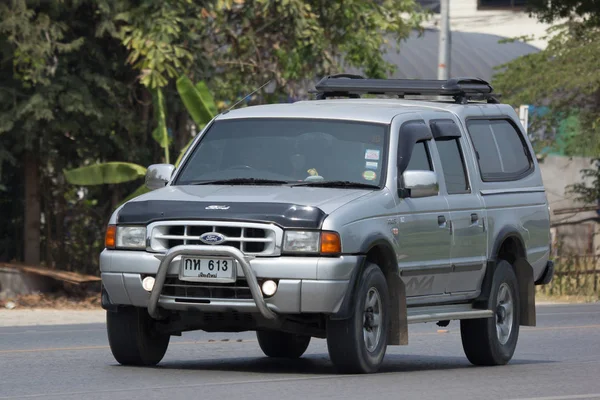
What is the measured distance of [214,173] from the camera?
35.6 feet

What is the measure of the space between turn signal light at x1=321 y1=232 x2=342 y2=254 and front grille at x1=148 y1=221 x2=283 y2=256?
0.29m

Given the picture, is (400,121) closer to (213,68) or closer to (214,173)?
(214,173)

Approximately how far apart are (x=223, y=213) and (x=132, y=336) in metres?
1.34

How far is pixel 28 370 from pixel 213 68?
12232 mm

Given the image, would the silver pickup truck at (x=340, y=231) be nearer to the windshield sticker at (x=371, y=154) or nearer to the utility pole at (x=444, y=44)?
the windshield sticker at (x=371, y=154)

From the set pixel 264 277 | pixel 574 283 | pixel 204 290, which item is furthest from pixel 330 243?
pixel 574 283

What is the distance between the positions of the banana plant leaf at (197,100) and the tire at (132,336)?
10.1m

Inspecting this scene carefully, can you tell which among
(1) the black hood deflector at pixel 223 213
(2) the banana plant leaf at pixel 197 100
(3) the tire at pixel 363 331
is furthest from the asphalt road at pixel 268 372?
(2) the banana plant leaf at pixel 197 100

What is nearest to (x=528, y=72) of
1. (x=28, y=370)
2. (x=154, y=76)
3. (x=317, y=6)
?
(x=317, y=6)

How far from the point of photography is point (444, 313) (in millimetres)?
11172

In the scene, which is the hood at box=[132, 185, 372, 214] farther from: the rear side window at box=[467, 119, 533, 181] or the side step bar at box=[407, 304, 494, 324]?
the rear side window at box=[467, 119, 533, 181]

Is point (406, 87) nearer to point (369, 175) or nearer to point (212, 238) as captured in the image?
point (369, 175)

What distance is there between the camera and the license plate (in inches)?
376

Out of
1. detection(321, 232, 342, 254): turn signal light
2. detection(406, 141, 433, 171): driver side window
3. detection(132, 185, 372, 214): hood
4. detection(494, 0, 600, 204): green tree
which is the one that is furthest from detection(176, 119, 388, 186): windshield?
detection(494, 0, 600, 204): green tree
